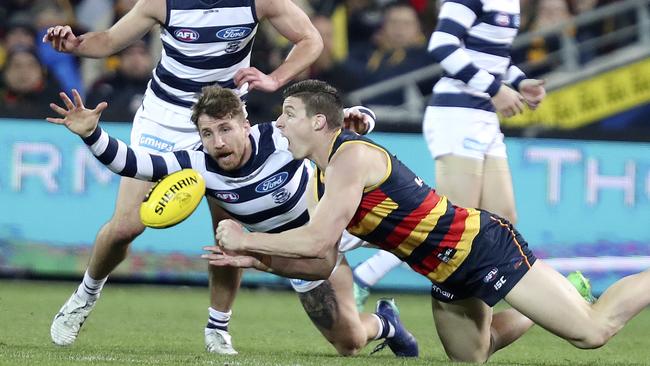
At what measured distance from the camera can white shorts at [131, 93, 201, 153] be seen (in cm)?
725

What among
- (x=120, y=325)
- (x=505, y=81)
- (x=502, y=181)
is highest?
(x=505, y=81)

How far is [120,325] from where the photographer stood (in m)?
8.40

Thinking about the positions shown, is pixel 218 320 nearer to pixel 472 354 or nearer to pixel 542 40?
pixel 472 354

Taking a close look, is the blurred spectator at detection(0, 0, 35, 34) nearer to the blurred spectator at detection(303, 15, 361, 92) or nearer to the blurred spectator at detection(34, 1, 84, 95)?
the blurred spectator at detection(34, 1, 84, 95)

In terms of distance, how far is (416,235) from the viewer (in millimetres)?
6199

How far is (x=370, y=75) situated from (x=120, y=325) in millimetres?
5286

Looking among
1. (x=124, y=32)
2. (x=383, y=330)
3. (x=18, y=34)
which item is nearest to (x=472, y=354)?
(x=383, y=330)

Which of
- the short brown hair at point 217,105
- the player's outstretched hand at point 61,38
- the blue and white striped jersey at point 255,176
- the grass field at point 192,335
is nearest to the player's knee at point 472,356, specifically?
the grass field at point 192,335

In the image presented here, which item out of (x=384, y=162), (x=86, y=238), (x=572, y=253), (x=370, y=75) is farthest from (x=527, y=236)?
(x=384, y=162)

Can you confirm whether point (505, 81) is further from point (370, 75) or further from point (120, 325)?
point (370, 75)

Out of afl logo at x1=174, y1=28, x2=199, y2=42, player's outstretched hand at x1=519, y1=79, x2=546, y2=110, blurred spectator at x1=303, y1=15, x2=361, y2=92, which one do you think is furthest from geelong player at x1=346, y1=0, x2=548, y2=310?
blurred spectator at x1=303, y1=15, x2=361, y2=92

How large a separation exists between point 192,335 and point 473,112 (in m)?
2.17

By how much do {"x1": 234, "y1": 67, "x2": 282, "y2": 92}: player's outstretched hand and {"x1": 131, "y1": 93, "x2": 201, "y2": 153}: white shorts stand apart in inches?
18.6

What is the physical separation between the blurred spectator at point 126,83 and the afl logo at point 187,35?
14.9 feet
